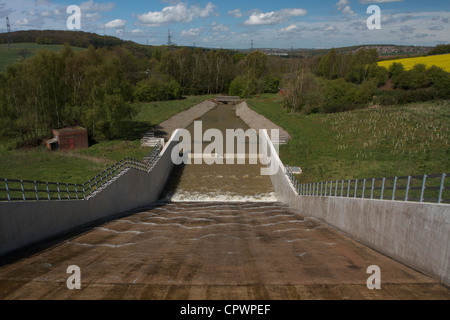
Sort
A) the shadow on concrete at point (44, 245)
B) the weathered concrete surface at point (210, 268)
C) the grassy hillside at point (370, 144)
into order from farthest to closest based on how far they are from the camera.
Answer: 1. the grassy hillside at point (370, 144)
2. the shadow on concrete at point (44, 245)
3. the weathered concrete surface at point (210, 268)

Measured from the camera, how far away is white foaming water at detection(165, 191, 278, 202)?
57.1 feet

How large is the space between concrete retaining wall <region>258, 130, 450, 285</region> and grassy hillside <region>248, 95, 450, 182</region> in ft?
33.4

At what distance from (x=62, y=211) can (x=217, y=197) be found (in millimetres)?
10019

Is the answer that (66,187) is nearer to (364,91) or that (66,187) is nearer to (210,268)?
(210,268)

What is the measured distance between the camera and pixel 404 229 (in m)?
5.73

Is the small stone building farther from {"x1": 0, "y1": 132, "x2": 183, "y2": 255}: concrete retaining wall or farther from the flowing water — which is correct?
{"x1": 0, "y1": 132, "x2": 183, "y2": 255}: concrete retaining wall

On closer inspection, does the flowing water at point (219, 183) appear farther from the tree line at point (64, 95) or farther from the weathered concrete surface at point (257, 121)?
the tree line at point (64, 95)

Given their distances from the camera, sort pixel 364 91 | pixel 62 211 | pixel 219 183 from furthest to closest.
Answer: pixel 364 91 < pixel 219 183 < pixel 62 211

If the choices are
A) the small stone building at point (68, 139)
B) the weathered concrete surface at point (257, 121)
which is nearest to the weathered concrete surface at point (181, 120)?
the weathered concrete surface at point (257, 121)

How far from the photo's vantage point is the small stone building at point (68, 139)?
2584 centimetres

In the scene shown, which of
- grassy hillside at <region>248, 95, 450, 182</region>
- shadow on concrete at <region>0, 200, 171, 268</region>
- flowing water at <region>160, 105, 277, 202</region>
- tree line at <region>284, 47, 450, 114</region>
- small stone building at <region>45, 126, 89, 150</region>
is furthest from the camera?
tree line at <region>284, 47, 450, 114</region>

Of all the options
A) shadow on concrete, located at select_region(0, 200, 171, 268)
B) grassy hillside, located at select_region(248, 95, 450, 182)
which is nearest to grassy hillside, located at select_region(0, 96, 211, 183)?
shadow on concrete, located at select_region(0, 200, 171, 268)

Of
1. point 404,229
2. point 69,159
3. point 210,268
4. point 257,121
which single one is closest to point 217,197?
point 69,159

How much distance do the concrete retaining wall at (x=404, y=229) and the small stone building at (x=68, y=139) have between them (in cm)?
2331
